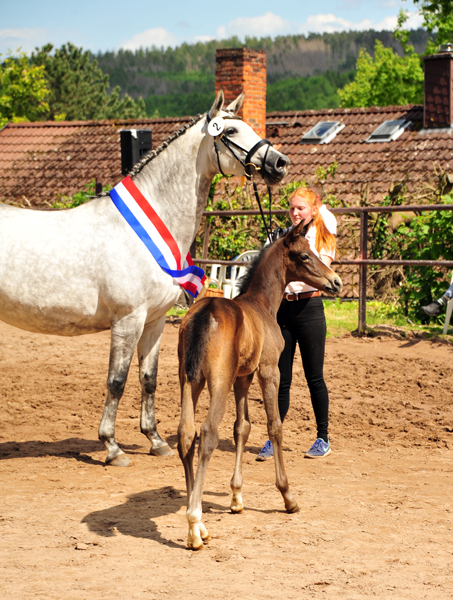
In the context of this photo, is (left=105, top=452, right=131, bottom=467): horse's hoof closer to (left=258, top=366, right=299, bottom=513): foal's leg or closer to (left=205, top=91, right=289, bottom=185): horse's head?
(left=258, top=366, right=299, bottom=513): foal's leg

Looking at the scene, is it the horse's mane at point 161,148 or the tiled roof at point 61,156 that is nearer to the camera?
the horse's mane at point 161,148

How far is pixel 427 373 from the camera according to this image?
24.3 feet

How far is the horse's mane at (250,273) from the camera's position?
174 inches

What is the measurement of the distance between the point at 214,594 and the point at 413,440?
317 centimetres

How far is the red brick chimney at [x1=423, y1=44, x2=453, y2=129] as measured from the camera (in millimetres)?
16375

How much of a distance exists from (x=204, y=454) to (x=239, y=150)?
2.32 meters

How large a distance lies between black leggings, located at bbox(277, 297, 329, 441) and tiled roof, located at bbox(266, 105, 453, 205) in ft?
31.1

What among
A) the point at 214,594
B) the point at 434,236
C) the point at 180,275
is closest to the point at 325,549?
the point at 214,594

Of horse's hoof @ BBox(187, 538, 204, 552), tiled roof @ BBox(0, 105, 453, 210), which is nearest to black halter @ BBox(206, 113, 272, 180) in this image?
horse's hoof @ BBox(187, 538, 204, 552)

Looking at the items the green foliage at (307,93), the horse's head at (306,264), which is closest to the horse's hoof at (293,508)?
the horse's head at (306,264)

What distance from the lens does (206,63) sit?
116812 mm

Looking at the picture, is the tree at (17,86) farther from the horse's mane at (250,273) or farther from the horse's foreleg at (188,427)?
the horse's foreleg at (188,427)

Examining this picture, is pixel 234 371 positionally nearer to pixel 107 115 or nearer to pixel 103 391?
pixel 103 391

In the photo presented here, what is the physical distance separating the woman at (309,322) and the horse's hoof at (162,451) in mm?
673
